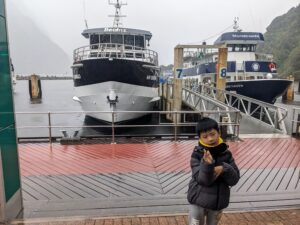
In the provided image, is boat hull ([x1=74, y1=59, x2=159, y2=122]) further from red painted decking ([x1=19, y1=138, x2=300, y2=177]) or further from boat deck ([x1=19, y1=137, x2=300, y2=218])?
boat deck ([x1=19, y1=137, x2=300, y2=218])

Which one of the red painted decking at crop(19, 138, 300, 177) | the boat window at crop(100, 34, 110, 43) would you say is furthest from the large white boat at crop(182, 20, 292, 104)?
the red painted decking at crop(19, 138, 300, 177)

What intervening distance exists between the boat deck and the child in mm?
1481

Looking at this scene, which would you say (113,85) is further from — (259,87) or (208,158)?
(208,158)

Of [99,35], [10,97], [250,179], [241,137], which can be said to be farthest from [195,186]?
[99,35]

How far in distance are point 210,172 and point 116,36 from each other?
15385mm

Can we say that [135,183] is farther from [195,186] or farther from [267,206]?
[195,186]

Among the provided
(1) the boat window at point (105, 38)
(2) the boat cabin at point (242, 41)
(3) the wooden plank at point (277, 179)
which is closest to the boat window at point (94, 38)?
(1) the boat window at point (105, 38)

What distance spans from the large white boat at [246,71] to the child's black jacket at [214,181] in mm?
14061

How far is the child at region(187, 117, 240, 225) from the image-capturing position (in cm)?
207

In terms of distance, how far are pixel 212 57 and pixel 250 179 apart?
797 inches

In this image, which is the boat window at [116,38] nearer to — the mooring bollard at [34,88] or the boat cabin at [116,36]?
the boat cabin at [116,36]

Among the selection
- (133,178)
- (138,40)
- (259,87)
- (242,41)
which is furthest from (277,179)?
(242,41)

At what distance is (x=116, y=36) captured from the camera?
1653 centimetres

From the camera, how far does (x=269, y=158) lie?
6156 mm
